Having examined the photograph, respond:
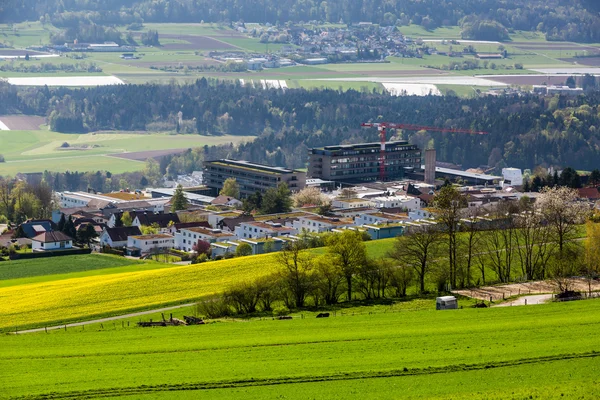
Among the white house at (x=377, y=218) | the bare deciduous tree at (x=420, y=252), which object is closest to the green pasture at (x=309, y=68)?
the white house at (x=377, y=218)

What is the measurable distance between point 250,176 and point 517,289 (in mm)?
47797

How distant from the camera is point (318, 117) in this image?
446ft

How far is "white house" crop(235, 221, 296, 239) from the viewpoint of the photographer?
2410 inches

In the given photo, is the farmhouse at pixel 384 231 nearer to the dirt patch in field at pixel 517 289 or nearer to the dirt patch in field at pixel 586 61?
the dirt patch in field at pixel 517 289

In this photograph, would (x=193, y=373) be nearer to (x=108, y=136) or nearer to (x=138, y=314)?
(x=138, y=314)

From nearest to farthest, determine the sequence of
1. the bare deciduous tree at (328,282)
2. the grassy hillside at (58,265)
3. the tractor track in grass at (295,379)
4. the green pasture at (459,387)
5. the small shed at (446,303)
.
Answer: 1. the green pasture at (459,387)
2. the tractor track in grass at (295,379)
3. the small shed at (446,303)
4. the bare deciduous tree at (328,282)
5. the grassy hillside at (58,265)

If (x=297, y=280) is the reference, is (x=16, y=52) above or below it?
below

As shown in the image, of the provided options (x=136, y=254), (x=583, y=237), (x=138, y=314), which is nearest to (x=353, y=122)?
(x=136, y=254)

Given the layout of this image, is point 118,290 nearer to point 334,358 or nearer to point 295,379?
point 334,358

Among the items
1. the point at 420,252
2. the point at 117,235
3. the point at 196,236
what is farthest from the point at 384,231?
the point at 420,252

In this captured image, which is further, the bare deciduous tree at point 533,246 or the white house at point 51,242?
the white house at point 51,242

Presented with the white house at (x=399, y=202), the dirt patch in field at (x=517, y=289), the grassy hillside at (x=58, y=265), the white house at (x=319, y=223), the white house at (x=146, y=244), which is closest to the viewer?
the dirt patch in field at (x=517, y=289)

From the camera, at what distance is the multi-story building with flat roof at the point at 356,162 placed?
9094 centimetres

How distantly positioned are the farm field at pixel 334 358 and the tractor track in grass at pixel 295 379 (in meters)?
0.02
